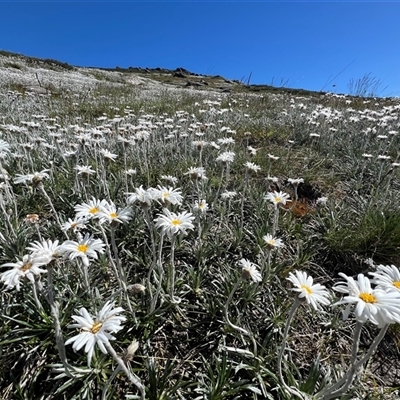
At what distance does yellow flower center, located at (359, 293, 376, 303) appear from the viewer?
3.95ft

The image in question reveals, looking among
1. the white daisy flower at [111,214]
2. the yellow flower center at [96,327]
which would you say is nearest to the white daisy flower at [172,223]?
the white daisy flower at [111,214]

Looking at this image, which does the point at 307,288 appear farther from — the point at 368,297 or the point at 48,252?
the point at 48,252

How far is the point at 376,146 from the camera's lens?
20.1ft

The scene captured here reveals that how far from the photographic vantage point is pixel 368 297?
1.21 m

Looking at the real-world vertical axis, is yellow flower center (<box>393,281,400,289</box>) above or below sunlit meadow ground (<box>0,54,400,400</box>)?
above

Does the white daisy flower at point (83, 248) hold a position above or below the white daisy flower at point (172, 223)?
below

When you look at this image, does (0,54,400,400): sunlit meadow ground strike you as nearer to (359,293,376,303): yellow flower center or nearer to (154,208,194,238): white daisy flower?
(154,208,194,238): white daisy flower

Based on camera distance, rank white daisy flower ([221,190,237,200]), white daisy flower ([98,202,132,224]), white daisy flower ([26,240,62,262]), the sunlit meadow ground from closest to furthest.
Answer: white daisy flower ([26,240,62,262]), white daisy flower ([98,202,132,224]), the sunlit meadow ground, white daisy flower ([221,190,237,200])

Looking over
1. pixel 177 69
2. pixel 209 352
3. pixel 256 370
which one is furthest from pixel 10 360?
pixel 177 69

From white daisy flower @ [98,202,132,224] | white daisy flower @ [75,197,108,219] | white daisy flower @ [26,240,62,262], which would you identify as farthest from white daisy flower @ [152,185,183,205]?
white daisy flower @ [26,240,62,262]

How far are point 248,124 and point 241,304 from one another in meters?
6.52

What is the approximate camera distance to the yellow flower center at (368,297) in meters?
1.20

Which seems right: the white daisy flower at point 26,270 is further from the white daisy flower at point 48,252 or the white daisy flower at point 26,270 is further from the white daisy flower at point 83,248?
the white daisy flower at point 83,248

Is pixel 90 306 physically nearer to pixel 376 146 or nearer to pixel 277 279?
pixel 277 279
